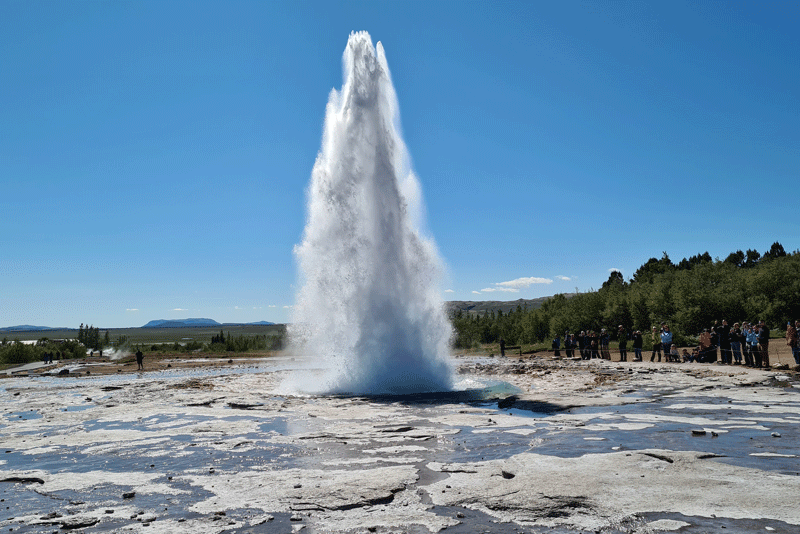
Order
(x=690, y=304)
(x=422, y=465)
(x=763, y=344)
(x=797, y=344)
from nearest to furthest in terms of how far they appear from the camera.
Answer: (x=422, y=465)
(x=797, y=344)
(x=763, y=344)
(x=690, y=304)

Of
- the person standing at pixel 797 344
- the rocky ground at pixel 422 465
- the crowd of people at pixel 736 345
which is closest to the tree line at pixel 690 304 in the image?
the crowd of people at pixel 736 345

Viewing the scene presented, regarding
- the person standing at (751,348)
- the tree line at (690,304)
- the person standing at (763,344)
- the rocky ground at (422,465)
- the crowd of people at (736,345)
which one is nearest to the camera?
the rocky ground at (422,465)

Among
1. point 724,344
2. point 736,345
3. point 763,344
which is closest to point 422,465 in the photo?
point 763,344

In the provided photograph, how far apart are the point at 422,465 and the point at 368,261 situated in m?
13.0

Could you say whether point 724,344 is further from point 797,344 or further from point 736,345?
point 797,344

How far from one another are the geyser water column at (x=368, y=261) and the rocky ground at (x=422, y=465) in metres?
3.54

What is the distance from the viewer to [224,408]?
17.7 metres

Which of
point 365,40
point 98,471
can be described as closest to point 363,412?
point 98,471

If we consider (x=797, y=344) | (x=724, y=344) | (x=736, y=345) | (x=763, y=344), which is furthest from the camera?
(x=724, y=344)

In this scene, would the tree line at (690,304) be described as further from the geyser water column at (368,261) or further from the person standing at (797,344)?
the geyser water column at (368,261)

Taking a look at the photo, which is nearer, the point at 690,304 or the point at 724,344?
the point at 724,344

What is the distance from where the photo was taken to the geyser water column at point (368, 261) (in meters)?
21.1

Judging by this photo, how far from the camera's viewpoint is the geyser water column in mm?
21141

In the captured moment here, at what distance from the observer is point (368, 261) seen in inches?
843
